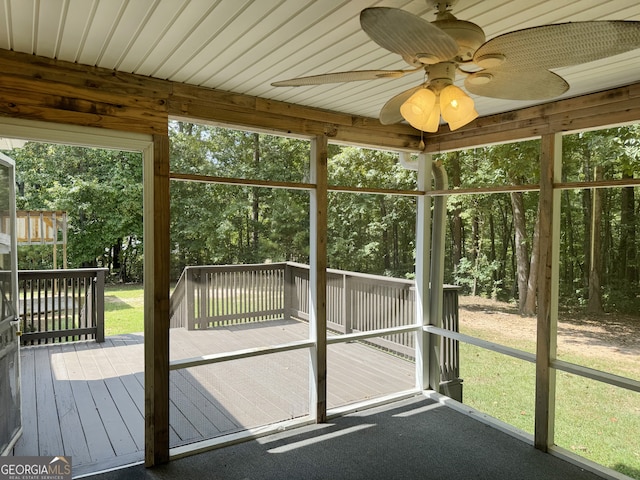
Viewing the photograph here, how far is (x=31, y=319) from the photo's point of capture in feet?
17.8

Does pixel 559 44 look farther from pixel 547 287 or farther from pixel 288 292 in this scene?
pixel 288 292

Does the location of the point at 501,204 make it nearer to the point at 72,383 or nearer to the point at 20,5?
the point at 20,5

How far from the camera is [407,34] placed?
1.21 metres

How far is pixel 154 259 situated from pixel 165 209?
0.35 metres

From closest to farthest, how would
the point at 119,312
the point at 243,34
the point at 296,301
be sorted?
the point at 243,34 → the point at 296,301 → the point at 119,312

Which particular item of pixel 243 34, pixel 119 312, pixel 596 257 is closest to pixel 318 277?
pixel 243 34

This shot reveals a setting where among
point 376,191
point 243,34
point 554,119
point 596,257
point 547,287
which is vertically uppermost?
point 243,34

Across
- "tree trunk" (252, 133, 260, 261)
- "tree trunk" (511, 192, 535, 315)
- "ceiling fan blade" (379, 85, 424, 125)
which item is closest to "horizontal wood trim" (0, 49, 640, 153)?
"tree trunk" (252, 133, 260, 261)

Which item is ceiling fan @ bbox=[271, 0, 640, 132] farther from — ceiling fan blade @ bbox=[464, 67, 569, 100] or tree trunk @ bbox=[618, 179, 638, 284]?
tree trunk @ bbox=[618, 179, 638, 284]

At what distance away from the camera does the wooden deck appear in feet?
10.5

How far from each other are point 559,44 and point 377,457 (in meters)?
2.87

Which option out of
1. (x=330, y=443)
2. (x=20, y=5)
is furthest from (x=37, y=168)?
(x=330, y=443)

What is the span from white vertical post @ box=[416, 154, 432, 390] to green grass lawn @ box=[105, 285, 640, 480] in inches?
24.7

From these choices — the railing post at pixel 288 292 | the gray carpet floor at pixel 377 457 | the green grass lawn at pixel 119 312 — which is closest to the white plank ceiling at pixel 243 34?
the railing post at pixel 288 292
